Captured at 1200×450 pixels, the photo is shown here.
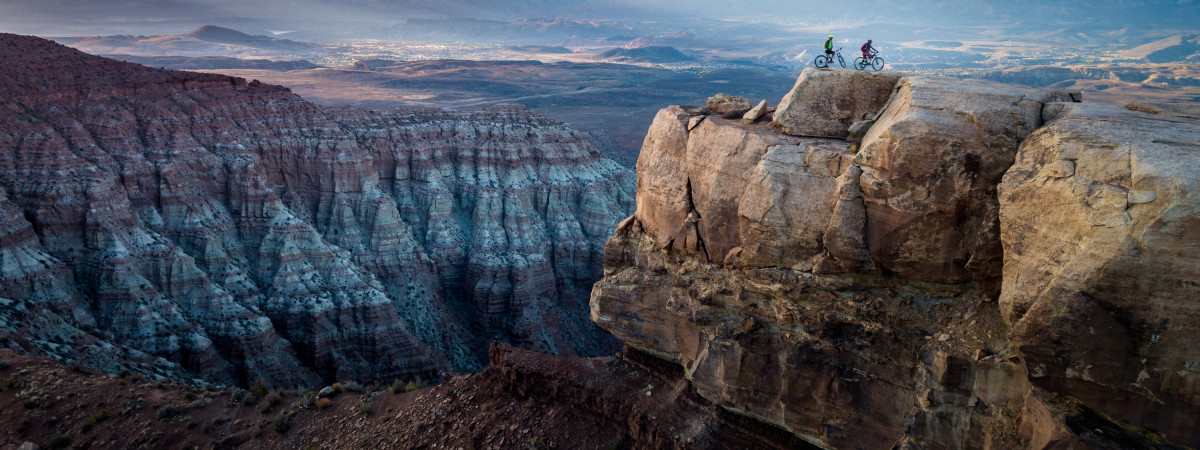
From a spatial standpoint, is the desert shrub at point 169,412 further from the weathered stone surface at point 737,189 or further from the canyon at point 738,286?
the weathered stone surface at point 737,189

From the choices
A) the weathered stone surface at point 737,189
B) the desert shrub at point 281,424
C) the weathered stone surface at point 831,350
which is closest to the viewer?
the weathered stone surface at point 831,350

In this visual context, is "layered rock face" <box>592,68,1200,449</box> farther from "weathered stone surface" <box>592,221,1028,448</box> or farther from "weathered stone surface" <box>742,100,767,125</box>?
"weathered stone surface" <box>742,100,767,125</box>

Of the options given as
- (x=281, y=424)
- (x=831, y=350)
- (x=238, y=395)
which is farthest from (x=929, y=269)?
(x=238, y=395)

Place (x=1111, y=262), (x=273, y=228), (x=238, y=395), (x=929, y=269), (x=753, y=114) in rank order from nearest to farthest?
(x=1111, y=262), (x=929, y=269), (x=753, y=114), (x=238, y=395), (x=273, y=228)

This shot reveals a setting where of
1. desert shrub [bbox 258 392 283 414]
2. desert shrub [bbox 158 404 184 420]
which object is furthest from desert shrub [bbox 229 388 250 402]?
desert shrub [bbox 158 404 184 420]

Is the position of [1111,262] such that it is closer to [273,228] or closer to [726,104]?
[726,104]

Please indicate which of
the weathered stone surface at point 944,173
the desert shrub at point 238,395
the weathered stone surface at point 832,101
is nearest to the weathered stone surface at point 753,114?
the weathered stone surface at point 832,101
